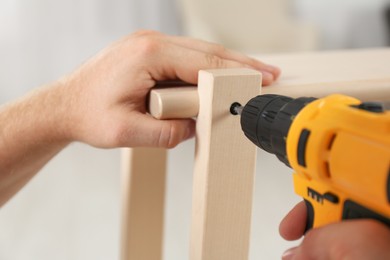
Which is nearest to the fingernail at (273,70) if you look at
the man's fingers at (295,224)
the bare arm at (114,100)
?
the bare arm at (114,100)

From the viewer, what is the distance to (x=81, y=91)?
604 millimetres

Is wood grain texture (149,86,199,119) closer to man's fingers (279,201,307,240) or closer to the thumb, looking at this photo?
the thumb

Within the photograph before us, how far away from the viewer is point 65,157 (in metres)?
1.69

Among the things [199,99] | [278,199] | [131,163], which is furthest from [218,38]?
[199,99]

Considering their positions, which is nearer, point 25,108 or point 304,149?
point 304,149

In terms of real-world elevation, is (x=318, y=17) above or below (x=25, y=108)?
above

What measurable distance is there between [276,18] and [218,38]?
0.32 meters

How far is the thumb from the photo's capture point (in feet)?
1.77

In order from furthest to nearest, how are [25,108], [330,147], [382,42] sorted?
[382,42] < [25,108] < [330,147]

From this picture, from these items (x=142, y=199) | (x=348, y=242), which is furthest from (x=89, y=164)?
(x=348, y=242)

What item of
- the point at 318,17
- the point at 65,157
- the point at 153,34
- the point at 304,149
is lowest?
the point at 65,157

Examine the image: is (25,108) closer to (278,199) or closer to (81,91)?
(81,91)

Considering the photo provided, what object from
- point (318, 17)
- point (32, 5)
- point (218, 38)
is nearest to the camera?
point (32, 5)

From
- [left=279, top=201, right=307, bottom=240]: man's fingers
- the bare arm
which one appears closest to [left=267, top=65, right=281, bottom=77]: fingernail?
the bare arm
